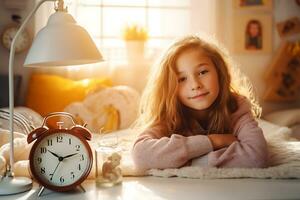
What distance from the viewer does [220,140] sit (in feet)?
3.31

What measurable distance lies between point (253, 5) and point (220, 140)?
1.92 m

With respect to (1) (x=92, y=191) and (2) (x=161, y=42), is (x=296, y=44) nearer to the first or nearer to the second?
Result: (2) (x=161, y=42)

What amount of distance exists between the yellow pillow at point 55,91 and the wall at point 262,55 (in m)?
0.96

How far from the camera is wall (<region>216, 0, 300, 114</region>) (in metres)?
2.66

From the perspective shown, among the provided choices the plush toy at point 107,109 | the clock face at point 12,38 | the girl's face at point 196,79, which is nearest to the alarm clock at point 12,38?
the clock face at point 12,38

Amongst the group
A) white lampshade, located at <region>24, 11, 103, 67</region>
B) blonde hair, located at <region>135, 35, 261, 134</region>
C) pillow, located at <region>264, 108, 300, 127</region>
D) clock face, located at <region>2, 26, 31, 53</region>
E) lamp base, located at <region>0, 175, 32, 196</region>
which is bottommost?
pillow, located at <region>264, 108, 300, 127</region>

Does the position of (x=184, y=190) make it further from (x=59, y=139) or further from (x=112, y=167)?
(x=59, y=139)

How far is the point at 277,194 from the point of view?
Result: 83cm

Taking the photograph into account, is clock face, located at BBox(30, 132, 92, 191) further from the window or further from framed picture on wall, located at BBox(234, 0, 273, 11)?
framed picture on wall, located at BBox(234, 0, 273, 11)

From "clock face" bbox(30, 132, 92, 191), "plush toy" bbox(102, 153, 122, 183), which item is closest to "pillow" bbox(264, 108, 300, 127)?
"plush toy" bbox(102, 153, 122, 183)

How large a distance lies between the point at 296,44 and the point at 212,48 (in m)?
1.79

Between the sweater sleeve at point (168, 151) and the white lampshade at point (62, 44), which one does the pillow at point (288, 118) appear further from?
the white lampshade at point (62, 44)

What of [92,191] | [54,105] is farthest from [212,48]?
[54,105]

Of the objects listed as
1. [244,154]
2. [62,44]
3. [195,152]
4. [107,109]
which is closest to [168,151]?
[195,152]
